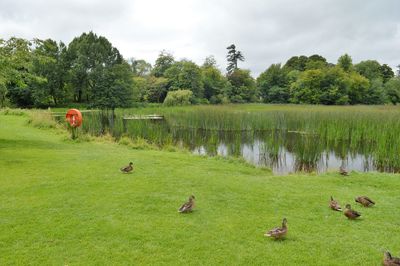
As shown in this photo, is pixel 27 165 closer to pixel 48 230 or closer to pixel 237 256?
pixel 48 230

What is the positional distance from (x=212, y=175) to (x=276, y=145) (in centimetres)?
521

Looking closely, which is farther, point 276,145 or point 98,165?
point 276,145

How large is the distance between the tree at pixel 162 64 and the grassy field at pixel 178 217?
1909 inches

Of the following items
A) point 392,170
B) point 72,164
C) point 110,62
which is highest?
point 110,62

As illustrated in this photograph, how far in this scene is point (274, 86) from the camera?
4862cm

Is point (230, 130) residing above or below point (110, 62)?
below

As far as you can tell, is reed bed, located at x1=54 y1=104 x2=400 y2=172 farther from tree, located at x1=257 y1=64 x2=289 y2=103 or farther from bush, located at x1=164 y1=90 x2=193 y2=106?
tree, located at x1=257 y1=64 x2=289 y2=103

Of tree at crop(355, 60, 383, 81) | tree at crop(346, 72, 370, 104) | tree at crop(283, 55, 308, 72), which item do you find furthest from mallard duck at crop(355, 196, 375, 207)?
tree at crop(283, 55, 308, 72)

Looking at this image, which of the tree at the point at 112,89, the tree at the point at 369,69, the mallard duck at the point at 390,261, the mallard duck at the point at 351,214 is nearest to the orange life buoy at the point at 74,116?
the mallard duck at the point at 351,214

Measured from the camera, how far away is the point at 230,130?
1769 centimetres

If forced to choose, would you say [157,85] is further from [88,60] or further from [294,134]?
[294,134]

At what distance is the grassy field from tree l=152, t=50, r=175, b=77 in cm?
4848

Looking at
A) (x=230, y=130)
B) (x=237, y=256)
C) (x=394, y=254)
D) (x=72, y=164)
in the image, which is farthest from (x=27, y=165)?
(x=230, y=130)

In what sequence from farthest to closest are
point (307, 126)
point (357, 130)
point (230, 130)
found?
point (230, 130) → point (307, 126) → point (357, 130)
